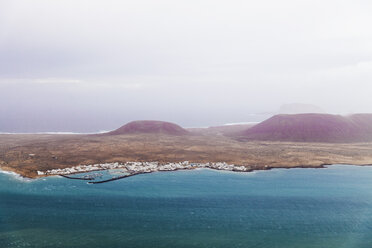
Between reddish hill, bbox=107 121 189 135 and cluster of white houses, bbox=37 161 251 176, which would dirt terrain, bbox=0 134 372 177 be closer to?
cluster of white houses, bbox=37 161 251 176

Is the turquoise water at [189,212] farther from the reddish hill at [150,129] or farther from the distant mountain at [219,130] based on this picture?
the distant mountain at [219,130]

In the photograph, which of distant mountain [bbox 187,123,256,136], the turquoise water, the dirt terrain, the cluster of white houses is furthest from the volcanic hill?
the turquoise water

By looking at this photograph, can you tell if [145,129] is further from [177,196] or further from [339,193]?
[339,193]

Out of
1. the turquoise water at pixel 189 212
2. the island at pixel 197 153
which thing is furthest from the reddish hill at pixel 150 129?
the turquoise water at pixel 189 212

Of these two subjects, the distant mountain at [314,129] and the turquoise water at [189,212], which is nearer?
the turquoise water at [189,212]

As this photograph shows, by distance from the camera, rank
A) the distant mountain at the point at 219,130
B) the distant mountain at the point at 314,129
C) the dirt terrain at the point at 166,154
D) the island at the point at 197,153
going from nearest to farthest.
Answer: the island at the point at 197,153 < the dirt terrain at the point at 166,154 < the distant mountain at the point at 314,129 < the distant mountain at the point at 219,130

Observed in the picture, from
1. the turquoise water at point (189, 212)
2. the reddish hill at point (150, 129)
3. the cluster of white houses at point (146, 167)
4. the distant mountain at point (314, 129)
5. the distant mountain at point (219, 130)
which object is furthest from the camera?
the distant mountain at point (219, 130)

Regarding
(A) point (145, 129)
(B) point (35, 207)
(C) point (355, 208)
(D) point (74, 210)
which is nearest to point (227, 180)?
(C) point (355, 208)
